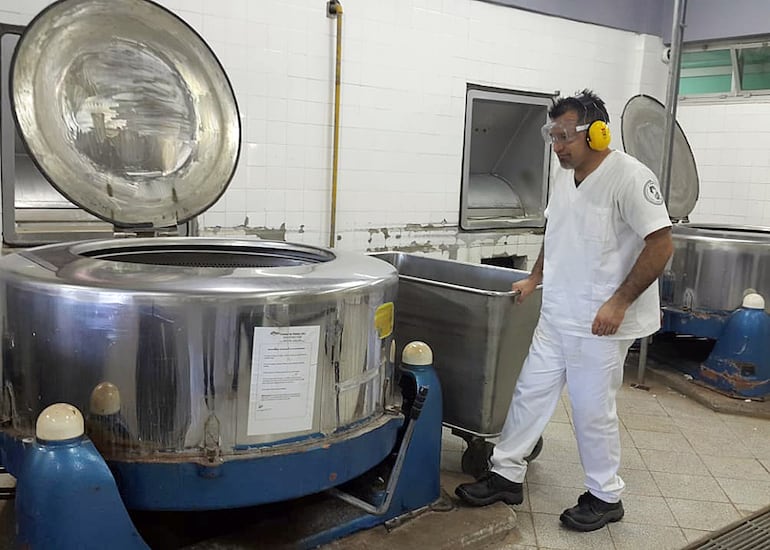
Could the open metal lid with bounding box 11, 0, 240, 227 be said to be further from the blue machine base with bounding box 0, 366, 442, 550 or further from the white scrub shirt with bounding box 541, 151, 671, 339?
the white scrub shirt with bounding box 541, 151, 671, 339

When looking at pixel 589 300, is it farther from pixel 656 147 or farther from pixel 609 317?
pixel 656 147

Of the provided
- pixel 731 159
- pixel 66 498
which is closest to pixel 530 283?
pixel 66 498

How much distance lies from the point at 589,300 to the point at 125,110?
160cm

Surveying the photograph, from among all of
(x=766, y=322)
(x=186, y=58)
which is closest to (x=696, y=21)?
(x=766, y=322)

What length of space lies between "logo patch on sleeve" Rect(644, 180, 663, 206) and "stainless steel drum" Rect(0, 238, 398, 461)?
93 centimetres

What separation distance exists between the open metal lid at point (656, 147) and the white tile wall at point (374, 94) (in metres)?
0.70

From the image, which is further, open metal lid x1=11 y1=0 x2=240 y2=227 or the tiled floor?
the tiled floor

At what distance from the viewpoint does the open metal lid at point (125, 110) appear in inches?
77.7

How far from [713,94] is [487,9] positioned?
77.0 inches

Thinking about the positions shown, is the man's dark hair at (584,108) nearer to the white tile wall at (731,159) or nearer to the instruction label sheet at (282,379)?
the instruction label sheet at (282,379)

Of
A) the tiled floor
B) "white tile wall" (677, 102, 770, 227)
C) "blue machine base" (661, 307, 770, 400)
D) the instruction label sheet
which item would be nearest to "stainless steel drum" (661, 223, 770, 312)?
"blue machine base" (661, 307, 770, 400)

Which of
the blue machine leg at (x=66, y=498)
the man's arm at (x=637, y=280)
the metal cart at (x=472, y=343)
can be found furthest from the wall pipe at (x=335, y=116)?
the blue machine leg at (x=66, y=498)

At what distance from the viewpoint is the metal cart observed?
7.84ft

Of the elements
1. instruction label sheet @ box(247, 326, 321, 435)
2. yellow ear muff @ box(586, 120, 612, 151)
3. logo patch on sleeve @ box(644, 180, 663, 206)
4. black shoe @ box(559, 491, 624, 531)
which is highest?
yellow ear muff @ box(586, 120, 612, 151)
